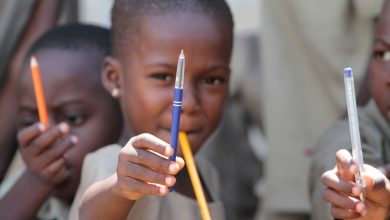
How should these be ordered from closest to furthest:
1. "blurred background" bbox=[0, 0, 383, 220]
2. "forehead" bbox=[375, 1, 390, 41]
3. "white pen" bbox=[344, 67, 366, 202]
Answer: "white pen" bbox=[344, 67, 366, 202]
"forehead" bbox=[375, 1, 390, 41]
"blurred background" bbox=[0, 0, 383, 220]

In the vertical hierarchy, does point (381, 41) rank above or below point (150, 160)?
above

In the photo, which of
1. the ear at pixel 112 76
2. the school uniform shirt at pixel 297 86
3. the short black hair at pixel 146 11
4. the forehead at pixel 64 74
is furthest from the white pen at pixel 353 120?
the school uniform shirt at pixel 297 86

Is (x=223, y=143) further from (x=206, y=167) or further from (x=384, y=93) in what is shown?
(x=384, y=93)

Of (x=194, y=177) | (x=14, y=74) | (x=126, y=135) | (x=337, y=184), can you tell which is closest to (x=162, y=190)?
(x=194, y=177)

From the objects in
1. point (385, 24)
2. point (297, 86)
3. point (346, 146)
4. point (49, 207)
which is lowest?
point (49, 207)

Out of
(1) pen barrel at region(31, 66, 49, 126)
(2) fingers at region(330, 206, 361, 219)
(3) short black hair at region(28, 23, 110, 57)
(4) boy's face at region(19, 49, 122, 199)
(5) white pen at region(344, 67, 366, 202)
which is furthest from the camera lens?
(3) short black hair at region(28, 23, 110, 57)

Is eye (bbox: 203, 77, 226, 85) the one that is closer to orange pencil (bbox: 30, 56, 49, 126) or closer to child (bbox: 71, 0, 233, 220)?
child (bbox: 71, 0, 233, 220)

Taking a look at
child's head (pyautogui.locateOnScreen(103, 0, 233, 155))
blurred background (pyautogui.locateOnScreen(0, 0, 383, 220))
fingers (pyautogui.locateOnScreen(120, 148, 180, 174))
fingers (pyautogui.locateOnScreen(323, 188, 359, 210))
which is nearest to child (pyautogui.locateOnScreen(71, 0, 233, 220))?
child's head (pyautogui.locateOnScreen(103, 0, 233, 155))

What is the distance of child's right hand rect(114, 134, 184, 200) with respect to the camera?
123cm

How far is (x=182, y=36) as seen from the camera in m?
1.62

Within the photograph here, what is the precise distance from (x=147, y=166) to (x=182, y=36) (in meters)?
0.43

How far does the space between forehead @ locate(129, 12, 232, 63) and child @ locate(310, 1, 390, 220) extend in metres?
0.29

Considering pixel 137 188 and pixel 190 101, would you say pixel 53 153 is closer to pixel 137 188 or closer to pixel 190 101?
pixel 190 101

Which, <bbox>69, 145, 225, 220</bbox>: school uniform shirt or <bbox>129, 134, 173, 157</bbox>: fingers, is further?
<bbox>69, 145, 225, 220</bbox>: school uniform shirt
